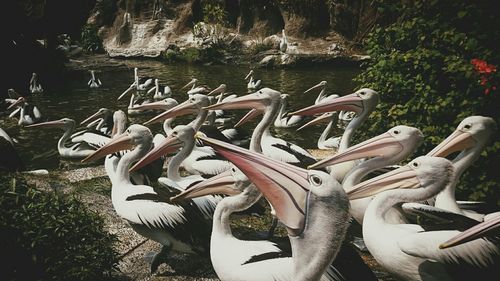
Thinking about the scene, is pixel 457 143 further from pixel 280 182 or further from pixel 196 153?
pixel 196 153

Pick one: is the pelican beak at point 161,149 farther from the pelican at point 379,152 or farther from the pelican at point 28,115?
the pelican at point 28,115

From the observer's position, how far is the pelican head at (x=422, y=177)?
11.5 feet

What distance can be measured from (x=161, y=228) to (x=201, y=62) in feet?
70.5

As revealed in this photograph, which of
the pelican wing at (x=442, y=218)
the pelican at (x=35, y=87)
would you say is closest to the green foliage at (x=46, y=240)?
the pelican wing at (x=442, y=218)

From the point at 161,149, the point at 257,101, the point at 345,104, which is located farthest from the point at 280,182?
the point at 257,101

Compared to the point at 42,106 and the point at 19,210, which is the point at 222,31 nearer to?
the point at 42,106

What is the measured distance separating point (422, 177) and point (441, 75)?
1855mm

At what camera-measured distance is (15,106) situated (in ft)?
44.1

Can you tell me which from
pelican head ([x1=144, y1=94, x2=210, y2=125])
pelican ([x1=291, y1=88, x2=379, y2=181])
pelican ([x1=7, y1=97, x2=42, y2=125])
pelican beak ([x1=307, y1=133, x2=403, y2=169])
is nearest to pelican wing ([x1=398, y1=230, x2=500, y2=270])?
pelican beak ([x1=307, y1=133, x2=403, y2=169])

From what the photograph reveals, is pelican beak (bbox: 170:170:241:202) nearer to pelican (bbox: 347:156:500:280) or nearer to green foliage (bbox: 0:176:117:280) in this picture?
green foliage (bbox: 0:176:117:280)

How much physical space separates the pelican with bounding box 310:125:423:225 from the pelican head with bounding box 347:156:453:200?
1.78ft

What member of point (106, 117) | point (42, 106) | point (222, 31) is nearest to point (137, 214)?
point (106, 117)

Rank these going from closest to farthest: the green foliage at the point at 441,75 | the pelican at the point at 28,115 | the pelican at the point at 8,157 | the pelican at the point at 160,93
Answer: the green foliage at the point at 441,75 → the pelican at the point at 8,157 → the pelican at the point at 28,115 → the pelican at the point at 160,93

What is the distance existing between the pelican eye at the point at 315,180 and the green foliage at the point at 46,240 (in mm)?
2004
